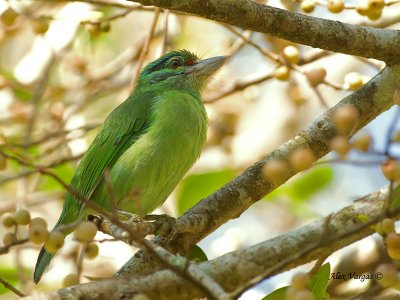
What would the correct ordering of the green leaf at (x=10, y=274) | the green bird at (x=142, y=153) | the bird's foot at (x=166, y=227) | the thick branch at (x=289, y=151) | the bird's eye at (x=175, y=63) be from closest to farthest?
the bird's foot at (x=166, y=227) < the thick branch at (x=289, y=151) < the green bird at (x=142, y=153) < the green leaf at (x=10, y=274) < the bird's eye at (x=175, y=63)

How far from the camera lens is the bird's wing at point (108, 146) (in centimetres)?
446

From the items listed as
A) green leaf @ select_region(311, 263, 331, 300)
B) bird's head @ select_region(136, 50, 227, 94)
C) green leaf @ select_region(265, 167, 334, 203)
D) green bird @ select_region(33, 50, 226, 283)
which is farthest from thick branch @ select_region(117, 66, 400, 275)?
green leaf @ select_region(265, 167, 334, 203)

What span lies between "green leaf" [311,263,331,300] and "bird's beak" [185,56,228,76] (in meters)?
2.56

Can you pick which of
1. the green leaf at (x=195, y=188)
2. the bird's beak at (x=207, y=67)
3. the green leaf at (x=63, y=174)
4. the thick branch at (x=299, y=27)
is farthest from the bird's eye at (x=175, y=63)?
the thick branch at (x=299, y=27)

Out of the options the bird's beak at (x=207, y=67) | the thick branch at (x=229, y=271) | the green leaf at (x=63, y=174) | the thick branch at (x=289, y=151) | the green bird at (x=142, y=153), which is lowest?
the thick branch at (x=229, y=271)

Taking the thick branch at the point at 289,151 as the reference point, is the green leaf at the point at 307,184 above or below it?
above

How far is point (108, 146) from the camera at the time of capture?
459 cm

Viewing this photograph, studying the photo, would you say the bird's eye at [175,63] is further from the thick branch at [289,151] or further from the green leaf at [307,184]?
the thick branch at [289,151]

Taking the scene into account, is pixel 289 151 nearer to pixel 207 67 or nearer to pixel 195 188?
pixel 195 188

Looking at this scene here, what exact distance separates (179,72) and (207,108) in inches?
59.5

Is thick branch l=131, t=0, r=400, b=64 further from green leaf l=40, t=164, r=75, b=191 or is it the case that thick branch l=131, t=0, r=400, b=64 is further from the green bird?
green leaf l=40, t=164, r=75, b=191

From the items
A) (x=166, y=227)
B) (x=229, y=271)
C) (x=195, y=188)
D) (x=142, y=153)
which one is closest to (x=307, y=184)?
(x=195, y=188)

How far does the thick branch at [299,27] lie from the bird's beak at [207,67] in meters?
1.92

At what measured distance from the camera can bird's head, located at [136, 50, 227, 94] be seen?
526 cm
